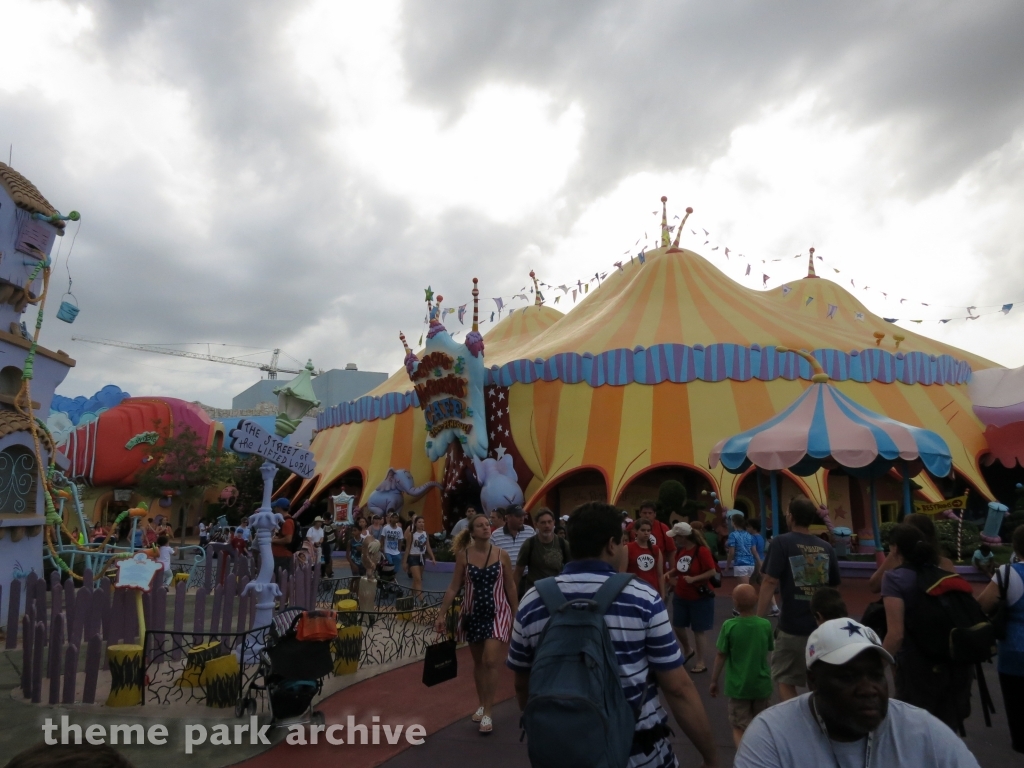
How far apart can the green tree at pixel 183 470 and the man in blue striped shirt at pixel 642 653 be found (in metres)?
25.7

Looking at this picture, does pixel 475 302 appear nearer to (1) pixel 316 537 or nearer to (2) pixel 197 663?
(1) pixel 316 537

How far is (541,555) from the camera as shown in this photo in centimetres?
479

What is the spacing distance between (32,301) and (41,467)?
216 cm

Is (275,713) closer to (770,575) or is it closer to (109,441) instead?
(770,575)

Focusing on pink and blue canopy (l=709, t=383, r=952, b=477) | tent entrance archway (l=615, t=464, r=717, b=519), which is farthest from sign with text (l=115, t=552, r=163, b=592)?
tent entrance archway (l=615, t=464, r=717, b=519)

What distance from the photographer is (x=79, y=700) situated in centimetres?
513

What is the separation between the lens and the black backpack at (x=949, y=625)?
9.46 ft

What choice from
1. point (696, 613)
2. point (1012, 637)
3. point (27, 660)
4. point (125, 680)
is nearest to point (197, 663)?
point (125, 680)

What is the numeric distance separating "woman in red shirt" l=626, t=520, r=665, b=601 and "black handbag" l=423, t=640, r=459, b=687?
1706 mm

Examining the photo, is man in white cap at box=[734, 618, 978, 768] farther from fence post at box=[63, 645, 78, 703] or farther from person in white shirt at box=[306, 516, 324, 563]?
person in white shirt at box=[306, 516, 324, 563]

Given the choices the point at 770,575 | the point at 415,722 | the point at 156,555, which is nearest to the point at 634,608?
the point at 770,575

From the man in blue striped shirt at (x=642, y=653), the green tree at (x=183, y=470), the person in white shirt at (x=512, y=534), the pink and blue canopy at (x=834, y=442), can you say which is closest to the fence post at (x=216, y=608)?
the person in white shirt at (x=512, y=534)

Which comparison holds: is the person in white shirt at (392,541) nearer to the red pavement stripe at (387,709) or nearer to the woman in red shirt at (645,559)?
the red pavement stripe at (387,709)

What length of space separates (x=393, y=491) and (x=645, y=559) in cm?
1266
